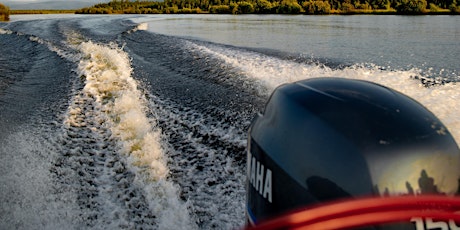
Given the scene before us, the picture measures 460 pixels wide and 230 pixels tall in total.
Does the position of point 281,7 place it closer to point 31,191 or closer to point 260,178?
point 31,191

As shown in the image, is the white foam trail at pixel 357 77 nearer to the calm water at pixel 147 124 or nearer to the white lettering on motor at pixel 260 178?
the calm water at pixel 147 124

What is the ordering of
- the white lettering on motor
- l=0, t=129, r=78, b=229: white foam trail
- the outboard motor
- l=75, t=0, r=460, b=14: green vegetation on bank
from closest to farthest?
the outboard motor, the white lettering on motor, l=0, t=129, r=78, b=229: white foam trail, l=75, t=0, r=460, b=14: green vegetation on bank

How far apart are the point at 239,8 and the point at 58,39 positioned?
24.1m

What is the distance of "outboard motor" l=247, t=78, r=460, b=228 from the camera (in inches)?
49.8

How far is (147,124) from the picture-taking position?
4059mm

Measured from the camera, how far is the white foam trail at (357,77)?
3.58m

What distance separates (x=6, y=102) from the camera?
512 cm

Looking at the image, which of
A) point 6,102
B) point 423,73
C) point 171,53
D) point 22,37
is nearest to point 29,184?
point 6,102

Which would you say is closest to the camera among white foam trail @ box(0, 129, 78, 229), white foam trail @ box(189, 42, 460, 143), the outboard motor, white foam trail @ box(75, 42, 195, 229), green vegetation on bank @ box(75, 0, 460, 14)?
the outboard motor

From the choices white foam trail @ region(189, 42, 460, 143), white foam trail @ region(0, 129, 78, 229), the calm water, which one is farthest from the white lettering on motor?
white foam trail @ region(189, 42, 460, 143)

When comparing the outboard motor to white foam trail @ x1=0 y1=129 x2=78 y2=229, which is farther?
white foam trail @ x1=0 y1=129 x2=78 y2=229

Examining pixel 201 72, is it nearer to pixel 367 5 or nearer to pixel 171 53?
pixel 171 53

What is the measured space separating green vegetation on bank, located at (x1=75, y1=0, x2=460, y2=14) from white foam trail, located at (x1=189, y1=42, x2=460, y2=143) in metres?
18.6

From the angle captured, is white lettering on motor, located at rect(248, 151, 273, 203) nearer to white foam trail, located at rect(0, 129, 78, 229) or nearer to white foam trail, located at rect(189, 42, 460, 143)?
Answer: white foam trail, located at rect(0, 129, 78, 229)
